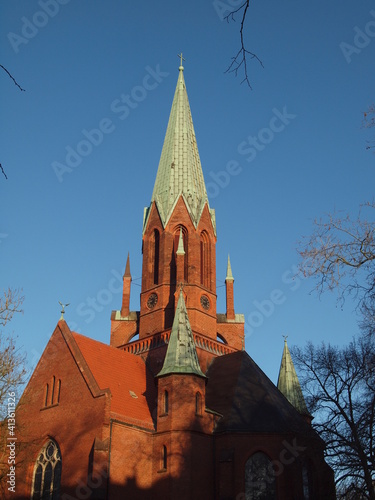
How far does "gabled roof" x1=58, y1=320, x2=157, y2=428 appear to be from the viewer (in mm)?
31781

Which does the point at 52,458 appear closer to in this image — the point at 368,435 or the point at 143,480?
the point at 143,480

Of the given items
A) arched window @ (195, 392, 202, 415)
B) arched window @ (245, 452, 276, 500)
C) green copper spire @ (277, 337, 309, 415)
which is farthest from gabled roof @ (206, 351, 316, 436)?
green copper spire @ (277, 337, 309, 415)

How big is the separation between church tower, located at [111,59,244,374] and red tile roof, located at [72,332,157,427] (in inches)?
60.5

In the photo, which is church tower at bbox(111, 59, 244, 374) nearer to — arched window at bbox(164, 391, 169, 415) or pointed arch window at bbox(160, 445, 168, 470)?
arched window at bbox(164, 391, 169, 415)

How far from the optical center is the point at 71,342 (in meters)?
34.3

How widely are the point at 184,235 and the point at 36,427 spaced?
54.8 ft

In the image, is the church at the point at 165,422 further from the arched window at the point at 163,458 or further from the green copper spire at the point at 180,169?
the green copper spire at the point at 180,169

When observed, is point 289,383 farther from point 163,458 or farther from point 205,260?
point 163,458

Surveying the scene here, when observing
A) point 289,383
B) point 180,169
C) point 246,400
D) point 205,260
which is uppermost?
point 180,169

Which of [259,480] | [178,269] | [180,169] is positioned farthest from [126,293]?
[259,480]

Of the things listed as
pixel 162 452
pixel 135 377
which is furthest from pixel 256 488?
pixel 135 377

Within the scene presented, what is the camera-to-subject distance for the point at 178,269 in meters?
40.0

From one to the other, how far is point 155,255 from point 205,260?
3.64m

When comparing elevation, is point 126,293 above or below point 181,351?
above
